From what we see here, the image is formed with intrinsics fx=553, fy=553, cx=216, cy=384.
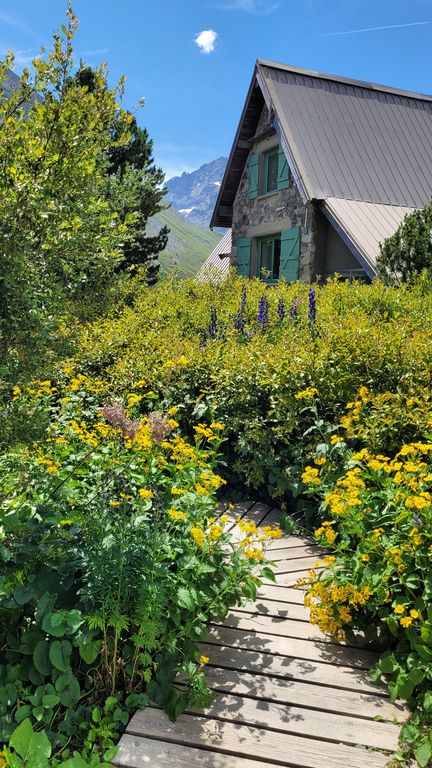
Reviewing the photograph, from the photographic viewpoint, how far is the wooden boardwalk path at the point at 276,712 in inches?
85.4

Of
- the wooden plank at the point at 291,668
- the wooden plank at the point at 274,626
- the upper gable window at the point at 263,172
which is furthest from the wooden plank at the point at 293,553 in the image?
the upper gable window at the point at 263,172

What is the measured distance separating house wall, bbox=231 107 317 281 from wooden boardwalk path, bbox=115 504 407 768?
1064cm

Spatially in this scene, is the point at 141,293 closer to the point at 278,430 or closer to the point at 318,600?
the point at 278,430

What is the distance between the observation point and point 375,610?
2.74 metres

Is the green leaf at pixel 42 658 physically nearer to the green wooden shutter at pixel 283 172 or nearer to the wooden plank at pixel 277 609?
the wooden plank at pixel 277 609

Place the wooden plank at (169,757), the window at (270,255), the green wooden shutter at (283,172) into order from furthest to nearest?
the window at (270,255) < the green wooden shutter at (283,172) < the wooden plank at (169,757)

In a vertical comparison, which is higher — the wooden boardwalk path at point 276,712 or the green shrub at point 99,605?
the green shrub at point 99,605

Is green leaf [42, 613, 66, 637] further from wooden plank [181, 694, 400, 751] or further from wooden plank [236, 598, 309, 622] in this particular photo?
wooden plank [236, 598, 309, 622]

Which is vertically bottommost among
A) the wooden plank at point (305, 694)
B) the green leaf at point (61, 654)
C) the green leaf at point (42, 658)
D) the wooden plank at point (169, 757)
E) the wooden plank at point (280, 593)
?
the wooden plank at point (169, 757)

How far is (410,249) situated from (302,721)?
8.64 metres

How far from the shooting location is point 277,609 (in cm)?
314

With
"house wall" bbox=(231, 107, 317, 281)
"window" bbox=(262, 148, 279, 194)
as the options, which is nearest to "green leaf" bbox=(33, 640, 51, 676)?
"house wall" bbox=(231, 107, 317, 281)

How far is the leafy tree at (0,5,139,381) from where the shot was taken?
244 cm

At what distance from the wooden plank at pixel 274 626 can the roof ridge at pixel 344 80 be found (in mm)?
14469
